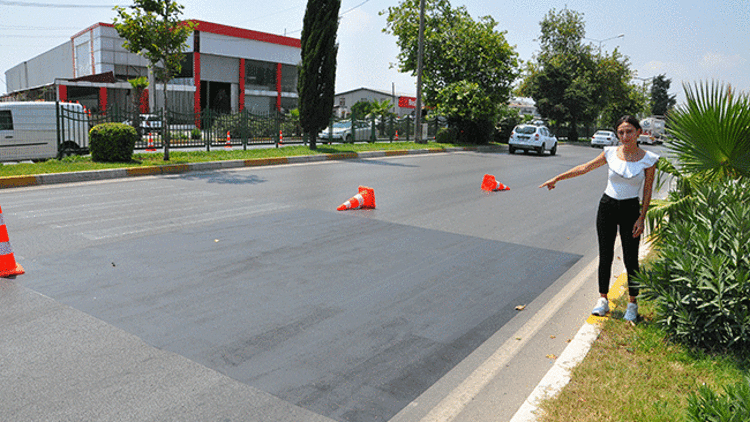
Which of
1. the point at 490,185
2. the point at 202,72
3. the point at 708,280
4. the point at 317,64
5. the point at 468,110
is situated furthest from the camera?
the point at 202,72

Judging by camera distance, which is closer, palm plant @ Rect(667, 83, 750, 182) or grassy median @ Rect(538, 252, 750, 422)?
grassy median @ Rect(538, 252, 750, 422)

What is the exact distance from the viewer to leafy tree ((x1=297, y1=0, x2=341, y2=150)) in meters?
22.7

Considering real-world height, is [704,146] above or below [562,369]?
above

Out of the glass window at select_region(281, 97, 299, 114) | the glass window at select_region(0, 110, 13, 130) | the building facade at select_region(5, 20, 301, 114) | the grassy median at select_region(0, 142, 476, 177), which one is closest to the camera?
the grassy median at select_region(0, 142, 476, 177)

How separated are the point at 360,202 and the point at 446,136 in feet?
82.2

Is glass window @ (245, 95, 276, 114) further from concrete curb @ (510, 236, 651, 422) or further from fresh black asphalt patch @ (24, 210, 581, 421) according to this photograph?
concrete curb @ (510, 236, 651, 422)

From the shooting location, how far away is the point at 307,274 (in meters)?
6.12

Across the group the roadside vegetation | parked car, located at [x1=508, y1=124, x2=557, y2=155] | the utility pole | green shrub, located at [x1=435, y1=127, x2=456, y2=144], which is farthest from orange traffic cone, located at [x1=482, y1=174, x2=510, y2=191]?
green shrub, located at [x1=435, y1=127, x2=456, y2=144]

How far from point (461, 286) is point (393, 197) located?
613 cm

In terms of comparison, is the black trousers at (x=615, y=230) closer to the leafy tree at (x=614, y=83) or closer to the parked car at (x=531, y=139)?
the parked car at (x=531, y=139)

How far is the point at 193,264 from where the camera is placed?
6340 millimetres

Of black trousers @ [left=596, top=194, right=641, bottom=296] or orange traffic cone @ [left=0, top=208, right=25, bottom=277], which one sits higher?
black trousers @ [left=596, top=194, right=641, bottom=296]

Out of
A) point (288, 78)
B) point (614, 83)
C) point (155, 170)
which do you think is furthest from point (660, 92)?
point (155, 170)

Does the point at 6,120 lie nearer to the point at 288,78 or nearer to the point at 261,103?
the point at 261,103
